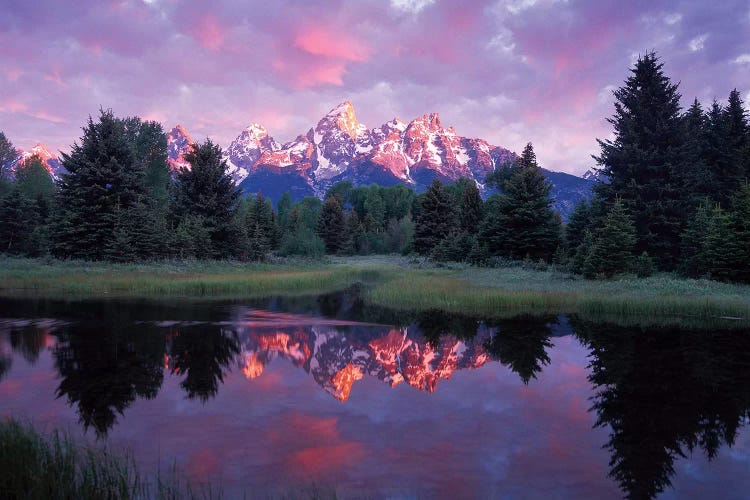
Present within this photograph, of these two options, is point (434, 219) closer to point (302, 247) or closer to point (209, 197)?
point (302, 247)

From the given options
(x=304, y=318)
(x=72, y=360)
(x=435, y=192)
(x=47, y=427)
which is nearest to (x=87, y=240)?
(x=304, y=318)

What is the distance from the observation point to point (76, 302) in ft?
82.1

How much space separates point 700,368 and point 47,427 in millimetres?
15163

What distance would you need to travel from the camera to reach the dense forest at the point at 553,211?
30484 mm

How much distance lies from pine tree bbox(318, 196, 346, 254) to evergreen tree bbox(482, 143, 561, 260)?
49.8m

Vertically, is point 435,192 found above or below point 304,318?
above

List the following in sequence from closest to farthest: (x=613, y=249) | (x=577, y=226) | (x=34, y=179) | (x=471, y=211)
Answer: (x=613, y=249)
(x=577, y=226)
(x=471, y=211)
(x=34, y=179)

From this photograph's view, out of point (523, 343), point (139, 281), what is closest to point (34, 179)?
point (139, 281)

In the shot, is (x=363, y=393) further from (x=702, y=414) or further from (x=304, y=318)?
(x=304, y=318)

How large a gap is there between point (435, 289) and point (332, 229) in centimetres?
6713

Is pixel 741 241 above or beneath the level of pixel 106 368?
above

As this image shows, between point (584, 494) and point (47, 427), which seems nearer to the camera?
point (584, 494)

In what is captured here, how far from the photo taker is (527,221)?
4569 cm

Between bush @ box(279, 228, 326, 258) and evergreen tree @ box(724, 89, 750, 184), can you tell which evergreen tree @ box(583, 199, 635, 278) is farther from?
bush @ box(279, 228, 326, 258)
